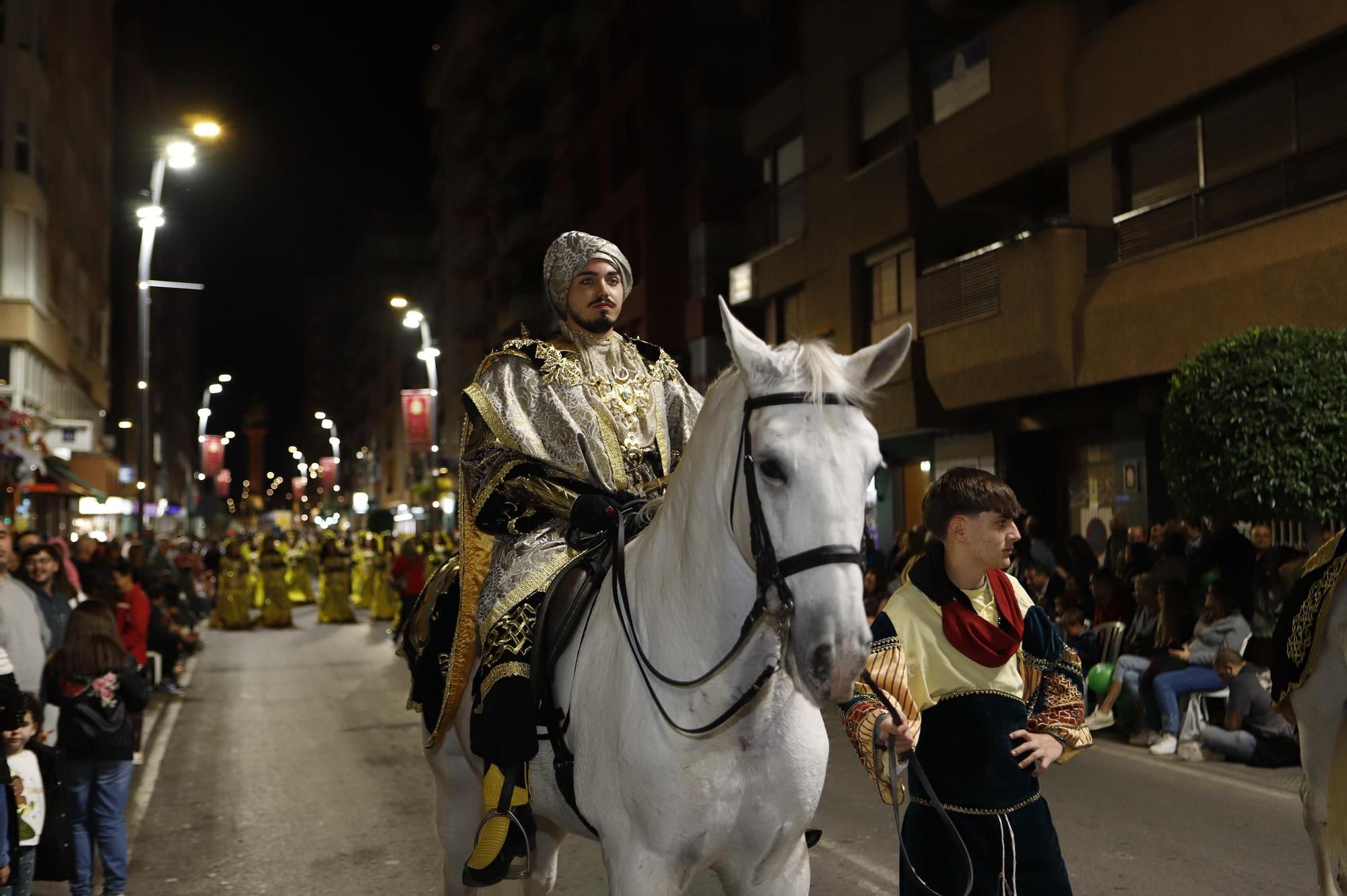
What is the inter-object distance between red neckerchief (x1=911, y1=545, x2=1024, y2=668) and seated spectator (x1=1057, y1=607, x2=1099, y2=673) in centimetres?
1076

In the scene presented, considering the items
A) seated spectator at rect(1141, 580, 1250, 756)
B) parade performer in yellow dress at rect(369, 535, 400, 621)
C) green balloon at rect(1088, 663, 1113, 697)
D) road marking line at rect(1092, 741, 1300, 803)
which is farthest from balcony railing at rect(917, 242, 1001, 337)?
parade performer in yellow dress at rect(369, 535, 400, 621)

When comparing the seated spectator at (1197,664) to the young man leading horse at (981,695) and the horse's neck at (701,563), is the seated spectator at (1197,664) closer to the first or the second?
the young man leading horse at (981,695)

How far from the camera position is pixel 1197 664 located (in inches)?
489

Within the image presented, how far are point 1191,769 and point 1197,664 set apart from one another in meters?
1.32

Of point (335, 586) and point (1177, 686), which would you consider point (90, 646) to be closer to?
point (1177, 686)

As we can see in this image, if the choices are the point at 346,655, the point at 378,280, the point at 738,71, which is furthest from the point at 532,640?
the point at 378,280

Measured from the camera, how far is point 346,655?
23.8 m

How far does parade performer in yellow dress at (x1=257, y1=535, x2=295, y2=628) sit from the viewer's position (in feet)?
105

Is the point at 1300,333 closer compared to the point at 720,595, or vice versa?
the point at 720,595

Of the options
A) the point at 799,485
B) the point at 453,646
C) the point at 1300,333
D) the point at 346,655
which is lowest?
the point at 346,655

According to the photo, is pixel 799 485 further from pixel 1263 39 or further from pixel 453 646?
pixel 1263 39

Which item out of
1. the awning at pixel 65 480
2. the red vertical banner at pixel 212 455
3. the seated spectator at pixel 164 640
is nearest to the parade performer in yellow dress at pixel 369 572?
the awning at pixel 65 480

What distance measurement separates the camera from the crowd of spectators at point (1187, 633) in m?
11.7

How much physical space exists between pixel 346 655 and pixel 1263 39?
57.8 feet
